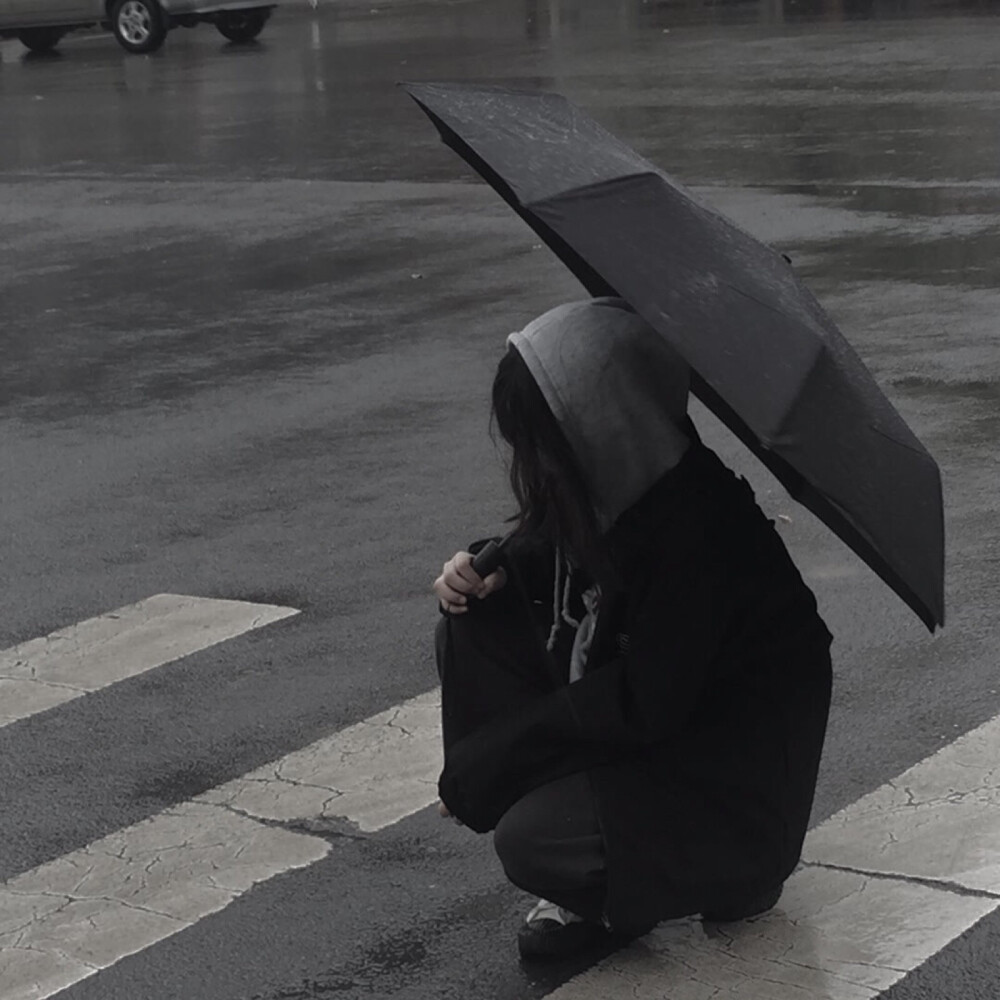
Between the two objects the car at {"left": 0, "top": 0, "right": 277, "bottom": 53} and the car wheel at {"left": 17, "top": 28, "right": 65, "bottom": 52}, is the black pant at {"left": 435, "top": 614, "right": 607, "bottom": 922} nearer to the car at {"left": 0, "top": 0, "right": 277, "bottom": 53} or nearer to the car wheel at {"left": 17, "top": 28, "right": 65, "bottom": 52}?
the car at {"left": 0, "top": 0, "right": 277, "bottom": 53}

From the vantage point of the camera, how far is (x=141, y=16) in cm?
2630

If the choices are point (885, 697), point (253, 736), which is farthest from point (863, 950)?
point (253, 736)

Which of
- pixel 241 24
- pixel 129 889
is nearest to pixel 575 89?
pixel 241 24

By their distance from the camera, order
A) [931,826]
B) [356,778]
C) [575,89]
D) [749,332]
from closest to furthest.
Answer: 1. [749,332]
2. [931,826]
3. [356,778]
4. [575,89]

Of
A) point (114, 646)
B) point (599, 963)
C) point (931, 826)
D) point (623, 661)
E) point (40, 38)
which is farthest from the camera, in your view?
point (40, 38)

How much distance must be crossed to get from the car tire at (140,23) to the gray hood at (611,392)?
2362 centimetres

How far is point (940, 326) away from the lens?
884cm

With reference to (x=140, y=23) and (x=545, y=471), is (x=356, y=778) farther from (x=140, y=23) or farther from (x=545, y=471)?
(x=140, y=23)

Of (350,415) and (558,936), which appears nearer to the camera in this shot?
(558,936)

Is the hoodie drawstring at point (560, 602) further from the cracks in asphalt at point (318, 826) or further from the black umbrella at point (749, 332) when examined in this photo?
the cracks in asphalt at point (318, 826)

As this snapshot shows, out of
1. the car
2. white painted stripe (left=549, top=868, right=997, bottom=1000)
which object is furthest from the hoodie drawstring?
the car

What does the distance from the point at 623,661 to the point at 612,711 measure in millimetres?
86

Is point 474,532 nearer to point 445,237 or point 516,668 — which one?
point 516,668

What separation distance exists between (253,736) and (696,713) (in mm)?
1769
